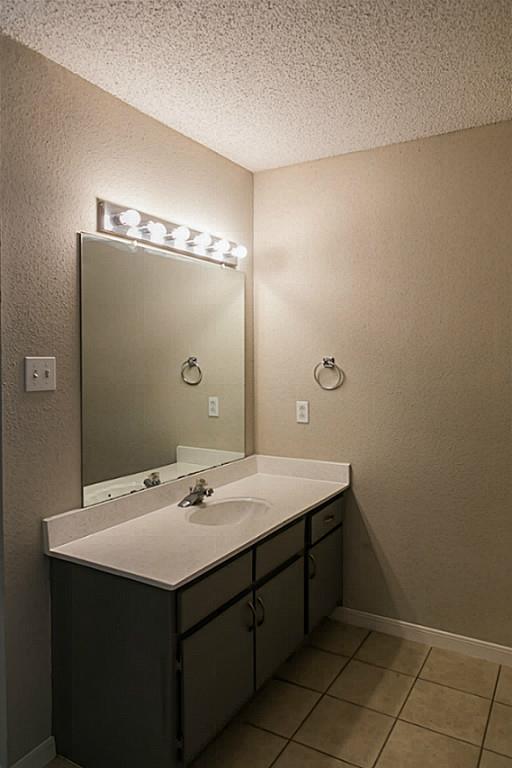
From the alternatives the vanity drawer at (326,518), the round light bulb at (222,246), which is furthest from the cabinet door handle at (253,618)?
the round light bulb at (222,246)

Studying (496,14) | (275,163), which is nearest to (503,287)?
(496,14)

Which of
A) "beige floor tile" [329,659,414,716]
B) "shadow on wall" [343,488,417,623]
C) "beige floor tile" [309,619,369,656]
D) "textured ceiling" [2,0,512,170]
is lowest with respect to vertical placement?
"beige floor tile" [329,659,414,716]

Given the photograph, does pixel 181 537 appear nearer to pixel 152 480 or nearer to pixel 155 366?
pixel 152 480

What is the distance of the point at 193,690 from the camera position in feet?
5.54

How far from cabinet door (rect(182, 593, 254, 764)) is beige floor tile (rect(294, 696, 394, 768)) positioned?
301mm

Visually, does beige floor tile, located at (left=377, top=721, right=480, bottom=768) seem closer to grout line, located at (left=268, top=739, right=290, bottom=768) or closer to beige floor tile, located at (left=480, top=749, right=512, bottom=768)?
beige floor tile, located at (left=480, top=749, right=512, bottom=768)

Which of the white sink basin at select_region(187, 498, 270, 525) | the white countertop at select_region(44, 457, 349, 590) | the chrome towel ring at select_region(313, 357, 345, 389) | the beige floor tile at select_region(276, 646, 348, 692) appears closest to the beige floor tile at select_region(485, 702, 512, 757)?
the beige floor tile at select_region(276, 646, 348, 692)

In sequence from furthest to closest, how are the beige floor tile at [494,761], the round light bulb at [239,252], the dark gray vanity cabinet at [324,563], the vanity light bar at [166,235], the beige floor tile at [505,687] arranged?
the round light bulb at [239,252] → the dark gray vanity cabinet at [324,563] → the beige floor tile at [505,687] → the vanity light bar at [166,235] → the beige floor tile at [494,761]

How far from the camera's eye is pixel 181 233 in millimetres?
2422

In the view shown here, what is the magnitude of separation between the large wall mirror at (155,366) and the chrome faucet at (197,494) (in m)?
0.11

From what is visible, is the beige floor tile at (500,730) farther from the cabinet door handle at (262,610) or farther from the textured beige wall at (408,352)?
the cabinet door handle at (262,610)

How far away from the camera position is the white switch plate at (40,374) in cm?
180

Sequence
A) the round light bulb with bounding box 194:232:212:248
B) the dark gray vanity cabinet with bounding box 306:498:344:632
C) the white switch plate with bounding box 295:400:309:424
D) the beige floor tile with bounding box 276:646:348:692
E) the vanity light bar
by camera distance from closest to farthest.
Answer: the vanity light bar
the beige floor tile with bounding box 276:646:348:692
the dark gray vanity cabinet with bounding box 306:498:344:632
the round light bulb with bounding box 194:232:212:248
the white switch plate with bounding box 295:400:309:424

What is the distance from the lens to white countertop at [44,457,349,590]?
1712mm
